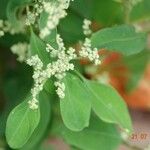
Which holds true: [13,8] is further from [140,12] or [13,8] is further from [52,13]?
[140,12]

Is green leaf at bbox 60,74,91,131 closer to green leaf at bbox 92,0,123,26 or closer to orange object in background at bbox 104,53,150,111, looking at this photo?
green leaf at bbox 92,0,123,26

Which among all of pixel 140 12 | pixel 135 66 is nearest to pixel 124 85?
pixel 135 66

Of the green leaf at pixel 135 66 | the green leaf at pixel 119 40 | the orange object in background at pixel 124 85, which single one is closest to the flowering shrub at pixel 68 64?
the green leaf at pixel 119 40

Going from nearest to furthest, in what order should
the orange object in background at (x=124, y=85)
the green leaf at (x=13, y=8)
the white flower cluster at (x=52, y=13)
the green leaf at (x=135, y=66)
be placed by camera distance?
the white flower cluster at (x=52, y=13), the green leaf at (x=13, y=8), the green leaf at (x=135, y=66), the orange object in background at (x=124, y=85)

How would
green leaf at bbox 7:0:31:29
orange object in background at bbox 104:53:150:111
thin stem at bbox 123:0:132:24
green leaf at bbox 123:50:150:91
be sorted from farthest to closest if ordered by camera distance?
orange object in background at bbox 104:53:150:111 < green leaf at bbox 123:50:150:91 < thin stem at bbox 123:0:132:24 < green leaf at bbox 7:0:31:29

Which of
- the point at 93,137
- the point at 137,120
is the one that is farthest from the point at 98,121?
the point at 137,120

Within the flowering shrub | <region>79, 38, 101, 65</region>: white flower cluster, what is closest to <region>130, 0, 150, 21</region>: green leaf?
the flowering shrub

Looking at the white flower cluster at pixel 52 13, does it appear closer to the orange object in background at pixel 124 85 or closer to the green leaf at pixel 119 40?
the green leaf at pixel 119 40
